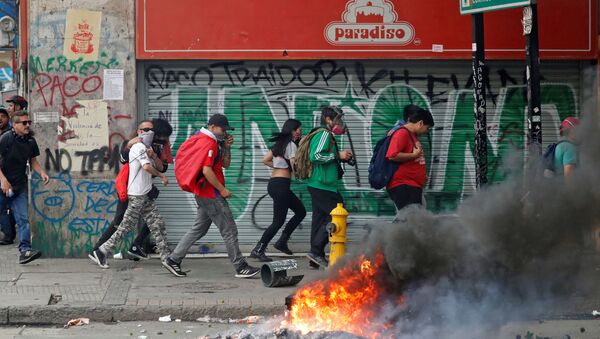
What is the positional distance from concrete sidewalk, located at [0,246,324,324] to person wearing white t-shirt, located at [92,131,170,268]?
0.31 m

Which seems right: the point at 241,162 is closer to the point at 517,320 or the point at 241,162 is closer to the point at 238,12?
the point at 238,12

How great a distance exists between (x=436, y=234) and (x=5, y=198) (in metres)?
7.55

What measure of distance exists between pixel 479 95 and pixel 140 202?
4014 millimetres

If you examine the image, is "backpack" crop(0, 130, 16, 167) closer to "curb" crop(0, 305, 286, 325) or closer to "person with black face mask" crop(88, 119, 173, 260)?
"person with black face mask" crop(88, 119, 173, 260)

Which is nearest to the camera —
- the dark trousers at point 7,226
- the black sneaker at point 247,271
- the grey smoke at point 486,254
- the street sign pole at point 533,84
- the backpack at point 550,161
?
the grey smoke at point 486,254

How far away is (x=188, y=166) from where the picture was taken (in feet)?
36.5

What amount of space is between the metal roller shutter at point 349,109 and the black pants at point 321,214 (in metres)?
1.28

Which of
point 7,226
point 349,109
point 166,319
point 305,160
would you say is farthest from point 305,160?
point 7,226

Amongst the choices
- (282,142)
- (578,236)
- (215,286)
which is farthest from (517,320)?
(282,142)

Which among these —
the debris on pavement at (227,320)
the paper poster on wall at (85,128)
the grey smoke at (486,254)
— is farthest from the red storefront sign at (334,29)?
the grey smoke at (486,254)

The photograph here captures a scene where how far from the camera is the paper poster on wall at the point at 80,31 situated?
12453mm

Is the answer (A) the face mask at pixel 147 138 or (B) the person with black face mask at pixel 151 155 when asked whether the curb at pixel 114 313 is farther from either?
(A) the face mask at pixel 147 138

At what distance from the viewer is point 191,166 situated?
11.1m

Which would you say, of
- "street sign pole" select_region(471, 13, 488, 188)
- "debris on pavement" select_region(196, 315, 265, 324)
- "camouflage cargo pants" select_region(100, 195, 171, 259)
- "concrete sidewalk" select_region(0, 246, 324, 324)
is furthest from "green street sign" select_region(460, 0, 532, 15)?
"camouflage cargo pants" select_region(100, 195, 171, 259)
